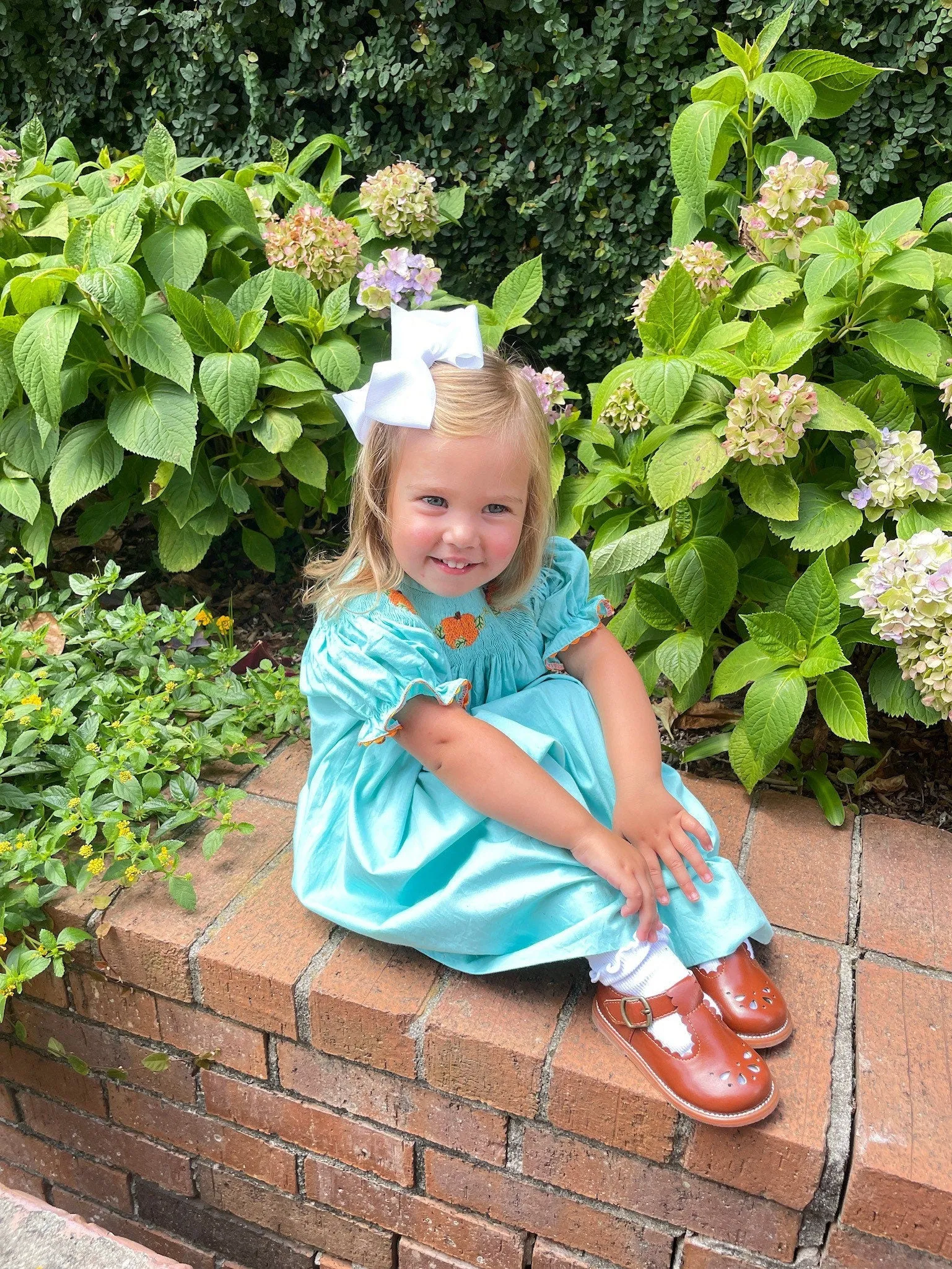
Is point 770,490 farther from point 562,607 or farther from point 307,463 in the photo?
point 307,463

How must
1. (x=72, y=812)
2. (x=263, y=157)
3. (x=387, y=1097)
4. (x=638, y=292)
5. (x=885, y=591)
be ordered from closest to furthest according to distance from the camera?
(x=387, y=1097) < (x=885, y=591) < (x=72, y=812) < (x=638, y=292) < (x=263, y=157)

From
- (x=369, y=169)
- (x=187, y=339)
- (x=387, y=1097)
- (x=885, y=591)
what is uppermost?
(x=369, y=169)

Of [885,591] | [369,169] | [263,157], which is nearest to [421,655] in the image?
[885,591]

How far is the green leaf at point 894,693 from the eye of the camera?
178cm

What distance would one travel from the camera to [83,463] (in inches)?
87.3

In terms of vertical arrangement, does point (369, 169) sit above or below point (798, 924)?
above

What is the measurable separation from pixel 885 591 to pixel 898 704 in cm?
25

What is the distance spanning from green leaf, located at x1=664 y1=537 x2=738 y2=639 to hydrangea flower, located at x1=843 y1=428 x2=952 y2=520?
25cm

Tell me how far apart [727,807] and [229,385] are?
A: 1324mm

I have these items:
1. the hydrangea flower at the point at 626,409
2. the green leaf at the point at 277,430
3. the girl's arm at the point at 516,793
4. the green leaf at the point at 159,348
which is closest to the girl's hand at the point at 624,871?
the girl's arm at the point at 516,793

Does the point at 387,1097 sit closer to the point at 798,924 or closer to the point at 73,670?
the point at 798,924

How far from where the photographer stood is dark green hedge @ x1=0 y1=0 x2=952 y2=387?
229 cm

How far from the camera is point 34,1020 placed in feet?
6.08

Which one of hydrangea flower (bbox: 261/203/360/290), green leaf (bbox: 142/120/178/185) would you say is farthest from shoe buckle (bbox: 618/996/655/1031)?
green leaf (bbox: 142/120/178/185)
